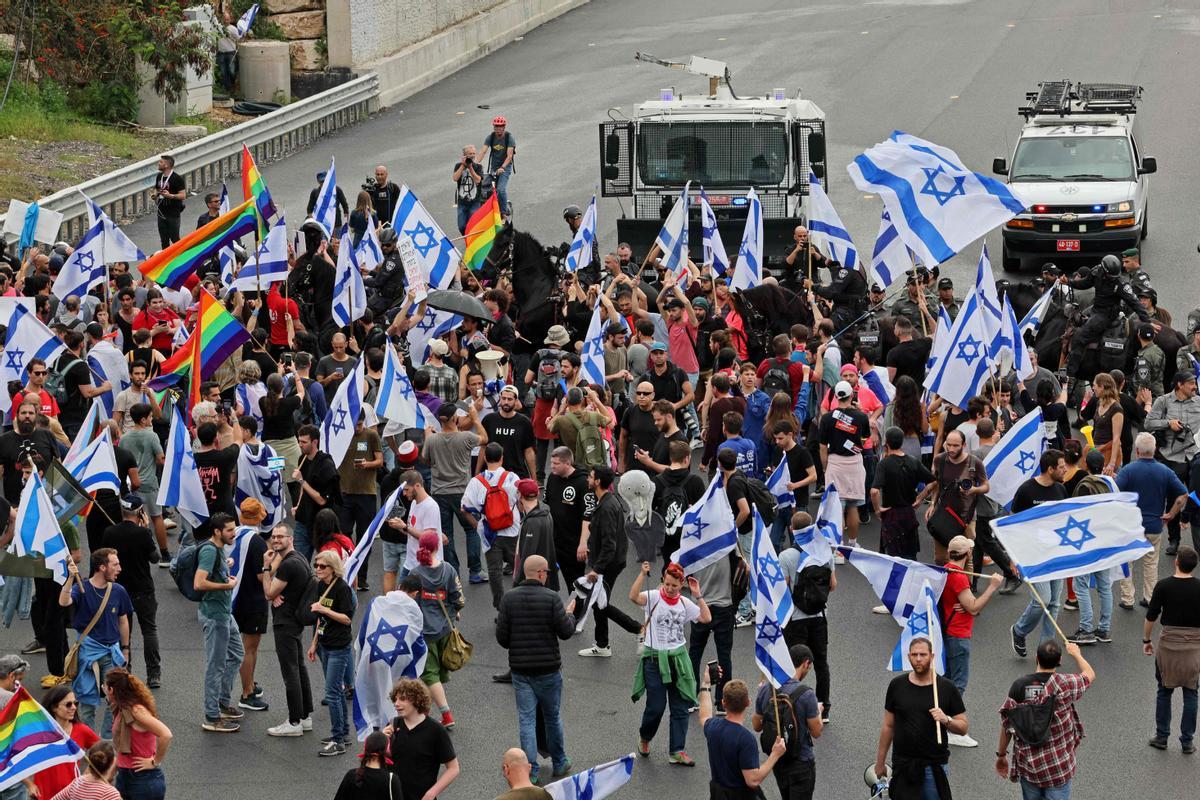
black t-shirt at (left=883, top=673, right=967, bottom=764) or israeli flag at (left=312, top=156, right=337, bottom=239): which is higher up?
israeli flag at (left=312, top=156, right=337, bottom=239)

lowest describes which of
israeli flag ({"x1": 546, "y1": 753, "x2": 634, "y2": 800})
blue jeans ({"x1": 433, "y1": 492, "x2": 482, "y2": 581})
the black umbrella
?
blue jeans ({"x1": 433, "y1": 492, "x2": 482, "y2": 581})

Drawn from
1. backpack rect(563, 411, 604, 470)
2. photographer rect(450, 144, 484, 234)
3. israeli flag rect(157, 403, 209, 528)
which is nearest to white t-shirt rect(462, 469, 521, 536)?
backpack rect(563, 411, 604, 470)

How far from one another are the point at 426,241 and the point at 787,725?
10.1m

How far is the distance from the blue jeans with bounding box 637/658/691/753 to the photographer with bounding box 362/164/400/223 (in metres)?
13.8

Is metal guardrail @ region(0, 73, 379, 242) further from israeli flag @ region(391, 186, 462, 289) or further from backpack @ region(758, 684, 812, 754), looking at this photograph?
backpack @ region(758, 684, 812, 754)

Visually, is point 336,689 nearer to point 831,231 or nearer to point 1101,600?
point 1101,600

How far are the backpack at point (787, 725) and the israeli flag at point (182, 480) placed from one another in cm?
570

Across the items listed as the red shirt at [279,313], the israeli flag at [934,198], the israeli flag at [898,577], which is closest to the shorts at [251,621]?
the israeli flag at [898,577]

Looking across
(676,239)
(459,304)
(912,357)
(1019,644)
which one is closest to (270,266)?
(459,304)

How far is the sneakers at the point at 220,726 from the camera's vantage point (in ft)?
43.7

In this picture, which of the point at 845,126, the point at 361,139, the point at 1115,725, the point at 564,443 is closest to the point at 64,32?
the point at 361,139

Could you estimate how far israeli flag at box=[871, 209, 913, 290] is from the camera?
64.9 ft

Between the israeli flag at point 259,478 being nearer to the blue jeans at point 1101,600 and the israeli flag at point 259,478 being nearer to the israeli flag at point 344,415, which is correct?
the israeli flag at point 344,415

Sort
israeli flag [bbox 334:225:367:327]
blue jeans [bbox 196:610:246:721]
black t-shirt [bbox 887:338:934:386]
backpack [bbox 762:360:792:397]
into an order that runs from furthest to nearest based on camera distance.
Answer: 1. israeli flag [bbox 334:225:367:327]
2. black t-shirt [bbox 887:338:934:386]
3. backpack [bbox 762:360:792:397]
4. blue jeans [bbox 196:610:246:721]
